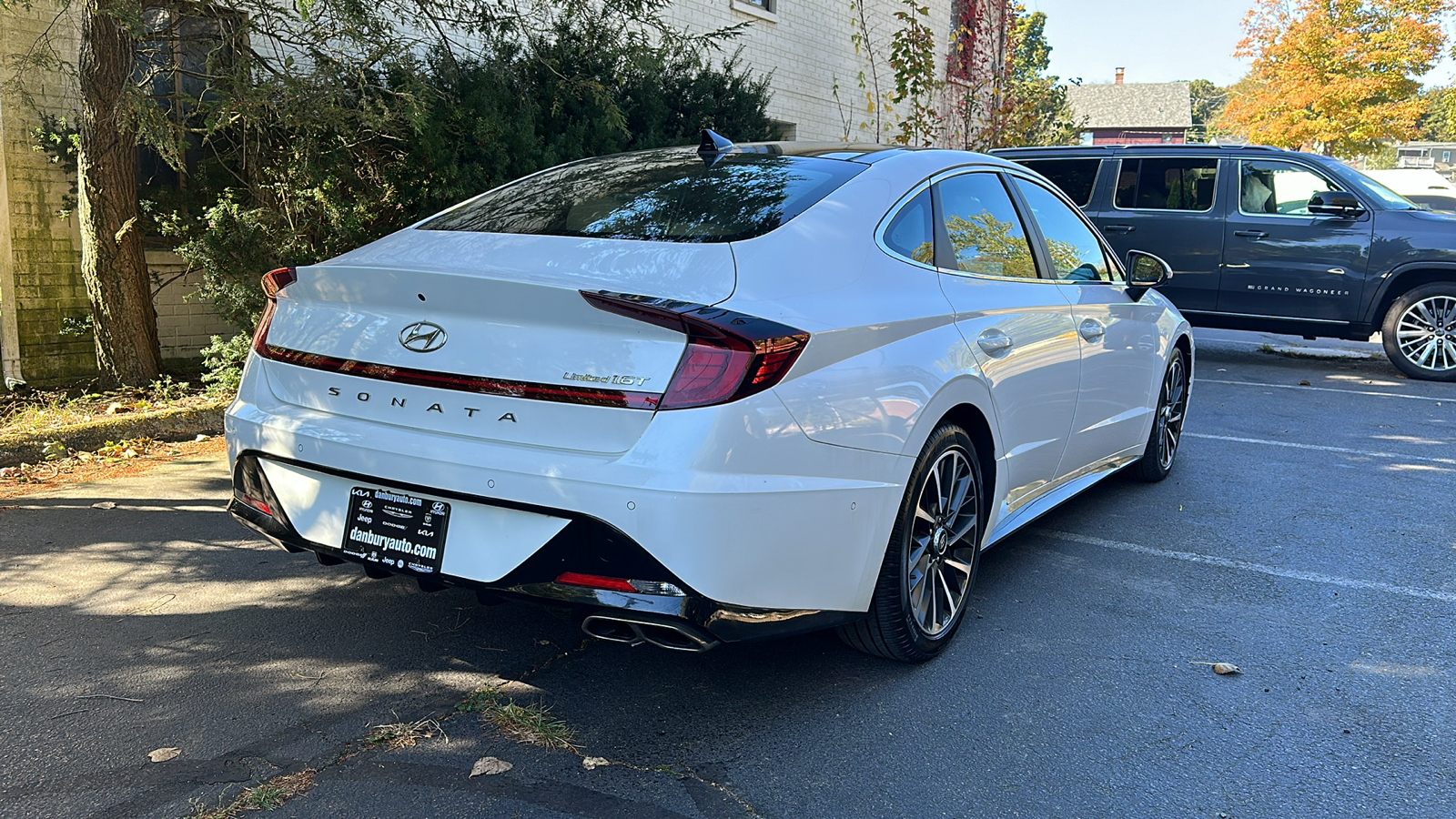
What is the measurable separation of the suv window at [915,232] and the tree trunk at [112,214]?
16.9 feet

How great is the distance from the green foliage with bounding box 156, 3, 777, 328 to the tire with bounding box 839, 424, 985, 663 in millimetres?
4140

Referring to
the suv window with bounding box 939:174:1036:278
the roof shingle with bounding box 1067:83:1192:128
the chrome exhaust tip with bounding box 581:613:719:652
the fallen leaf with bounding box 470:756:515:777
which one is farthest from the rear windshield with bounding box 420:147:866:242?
the roof shingle with bounding box 1067:83:1192:128

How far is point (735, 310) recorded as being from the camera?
281 centimetres

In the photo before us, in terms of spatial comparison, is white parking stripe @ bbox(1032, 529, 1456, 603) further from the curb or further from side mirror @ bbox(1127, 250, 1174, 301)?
the curb

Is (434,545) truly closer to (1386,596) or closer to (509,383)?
(509,383)

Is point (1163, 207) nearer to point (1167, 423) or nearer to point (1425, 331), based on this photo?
point (1425, 331)

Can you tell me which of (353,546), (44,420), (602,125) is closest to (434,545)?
(353,546)

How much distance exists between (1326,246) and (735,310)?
9.13m

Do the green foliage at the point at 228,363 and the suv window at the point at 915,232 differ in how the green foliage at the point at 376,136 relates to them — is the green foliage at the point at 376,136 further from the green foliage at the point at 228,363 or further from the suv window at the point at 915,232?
the suv window at the point at 915,232

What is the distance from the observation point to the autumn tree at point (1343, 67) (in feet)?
85.6

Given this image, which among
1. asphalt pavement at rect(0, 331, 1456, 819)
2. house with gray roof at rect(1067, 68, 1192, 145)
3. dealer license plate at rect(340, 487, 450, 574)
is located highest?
house with gray roof at rect(1067, 68, 1192, 145)

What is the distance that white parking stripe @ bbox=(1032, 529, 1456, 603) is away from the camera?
434 cm

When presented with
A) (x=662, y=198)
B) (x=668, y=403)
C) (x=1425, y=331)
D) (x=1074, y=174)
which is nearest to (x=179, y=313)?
(x=662, y=198)

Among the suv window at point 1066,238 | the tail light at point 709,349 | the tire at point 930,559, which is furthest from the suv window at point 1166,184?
the tail light at point 709,349
